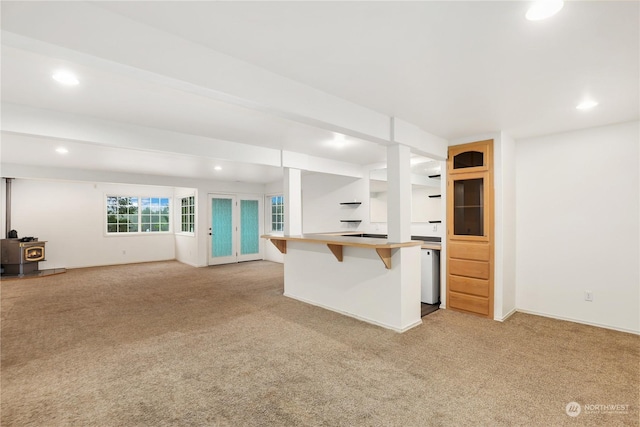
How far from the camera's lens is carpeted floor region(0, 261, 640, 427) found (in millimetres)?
1990

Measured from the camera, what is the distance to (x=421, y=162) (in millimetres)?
5047

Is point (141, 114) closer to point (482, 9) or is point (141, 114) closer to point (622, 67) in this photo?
point (482, 9)

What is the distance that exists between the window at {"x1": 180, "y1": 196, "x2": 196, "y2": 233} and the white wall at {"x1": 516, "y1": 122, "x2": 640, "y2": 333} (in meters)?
7.58

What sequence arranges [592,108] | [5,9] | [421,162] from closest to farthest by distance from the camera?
[5,9] → [592,108] → [421,162]

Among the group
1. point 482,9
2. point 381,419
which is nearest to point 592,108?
point 482,9

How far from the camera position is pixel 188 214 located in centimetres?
888

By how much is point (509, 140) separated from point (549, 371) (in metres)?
2.73

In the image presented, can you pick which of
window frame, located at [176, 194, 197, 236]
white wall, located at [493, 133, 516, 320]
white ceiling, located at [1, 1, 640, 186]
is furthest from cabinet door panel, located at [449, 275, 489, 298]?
window frame, located at [176, 194, 197, 236]

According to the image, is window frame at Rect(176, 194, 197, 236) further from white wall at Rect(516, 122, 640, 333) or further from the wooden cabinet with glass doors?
white wall at Rect(516, 122, 640, 333)

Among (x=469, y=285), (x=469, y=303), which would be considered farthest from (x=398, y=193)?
(x=469, y=303)

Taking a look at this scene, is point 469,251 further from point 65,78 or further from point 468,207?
point 65,78

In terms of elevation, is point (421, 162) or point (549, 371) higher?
point (421, 162)

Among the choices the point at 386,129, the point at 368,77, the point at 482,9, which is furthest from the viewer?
the point at 386,129

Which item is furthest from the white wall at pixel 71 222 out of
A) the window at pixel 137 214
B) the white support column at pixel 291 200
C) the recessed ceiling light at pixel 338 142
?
the recessed ceiling light at pixel 338 142
